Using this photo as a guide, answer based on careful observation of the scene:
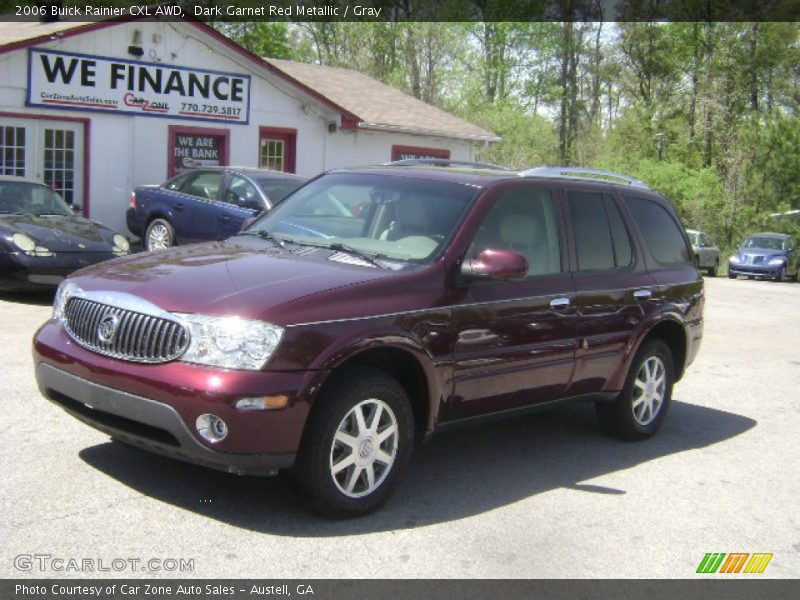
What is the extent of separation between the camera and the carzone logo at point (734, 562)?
475 centimetres

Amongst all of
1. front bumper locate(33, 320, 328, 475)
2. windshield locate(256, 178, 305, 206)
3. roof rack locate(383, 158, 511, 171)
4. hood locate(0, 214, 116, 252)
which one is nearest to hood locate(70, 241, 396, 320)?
front bumper locate(33, 320, 328, 475)

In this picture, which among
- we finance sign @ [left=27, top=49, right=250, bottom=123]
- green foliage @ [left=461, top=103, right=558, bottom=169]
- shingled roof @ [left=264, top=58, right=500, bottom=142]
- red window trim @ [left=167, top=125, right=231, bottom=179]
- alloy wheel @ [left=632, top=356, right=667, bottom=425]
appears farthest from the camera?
green foliage @ [left=461, top=103, right=558, bottom=169]

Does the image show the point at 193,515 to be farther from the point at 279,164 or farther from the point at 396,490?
the point at 279,164

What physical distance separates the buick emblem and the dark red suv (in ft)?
0.03

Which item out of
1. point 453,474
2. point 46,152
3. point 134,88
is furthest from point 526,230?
point 134,88

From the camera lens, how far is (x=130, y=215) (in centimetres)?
1578

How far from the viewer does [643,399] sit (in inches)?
272

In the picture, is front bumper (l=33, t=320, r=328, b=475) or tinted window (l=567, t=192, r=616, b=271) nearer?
front bumper (l=33, t=320, r=328, b=475)

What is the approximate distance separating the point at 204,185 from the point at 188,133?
5042 mm

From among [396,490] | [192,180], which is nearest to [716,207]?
[192,180]

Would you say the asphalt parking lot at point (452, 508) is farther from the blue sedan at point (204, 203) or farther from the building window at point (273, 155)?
the building window at point (273, 155)

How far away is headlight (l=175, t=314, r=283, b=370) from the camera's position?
4.41 metres

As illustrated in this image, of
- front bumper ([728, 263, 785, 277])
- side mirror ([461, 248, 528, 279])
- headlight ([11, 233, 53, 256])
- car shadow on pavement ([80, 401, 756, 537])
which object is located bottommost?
front bumper ([728, 263, 785, 277])

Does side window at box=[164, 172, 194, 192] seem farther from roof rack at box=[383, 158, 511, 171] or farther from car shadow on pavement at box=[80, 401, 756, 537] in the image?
car shadow on pavement at box=[80, 401, 756, 537]
